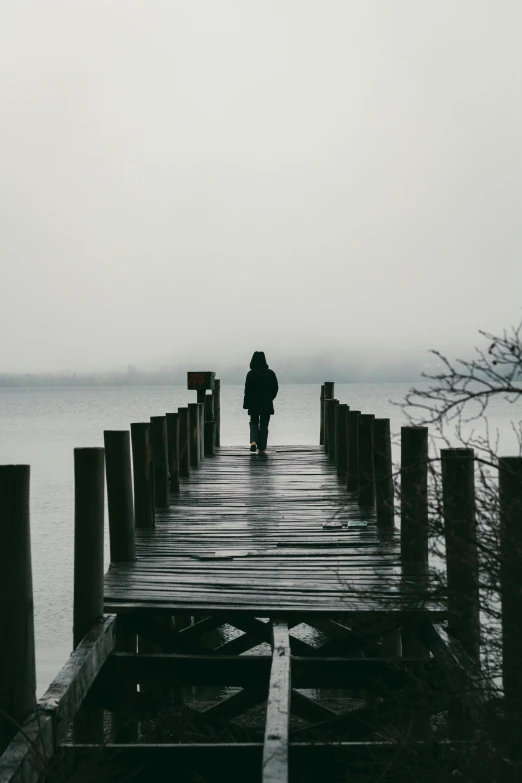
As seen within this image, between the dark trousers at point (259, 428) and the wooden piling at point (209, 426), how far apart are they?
2.40 feet

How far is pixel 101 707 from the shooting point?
19.7 feet

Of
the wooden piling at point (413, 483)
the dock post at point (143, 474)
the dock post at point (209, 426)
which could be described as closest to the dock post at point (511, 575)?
the wooden piling at point (413, 483)

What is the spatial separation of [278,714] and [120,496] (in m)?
2.94

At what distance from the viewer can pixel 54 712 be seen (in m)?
4.51

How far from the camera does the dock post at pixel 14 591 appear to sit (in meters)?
4.43

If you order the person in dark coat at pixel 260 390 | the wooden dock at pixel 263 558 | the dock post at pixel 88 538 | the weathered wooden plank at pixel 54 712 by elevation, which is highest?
the person in dark coat at pixel 260 390

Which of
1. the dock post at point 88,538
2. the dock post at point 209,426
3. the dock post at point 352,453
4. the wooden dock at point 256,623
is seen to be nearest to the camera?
the wooden dock at point 256,623

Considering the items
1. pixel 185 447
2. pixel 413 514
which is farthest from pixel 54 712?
pixel 185 447

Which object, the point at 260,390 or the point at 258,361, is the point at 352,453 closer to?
the point at 260,390

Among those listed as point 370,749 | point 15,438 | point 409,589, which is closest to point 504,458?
point 370,749

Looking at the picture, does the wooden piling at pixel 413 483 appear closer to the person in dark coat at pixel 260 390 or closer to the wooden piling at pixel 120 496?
the wooden piling at pixel 120 496

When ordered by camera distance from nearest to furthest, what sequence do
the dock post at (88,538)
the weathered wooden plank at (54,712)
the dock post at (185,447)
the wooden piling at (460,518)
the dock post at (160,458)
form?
the weathered wooden plank at (54,712)
the wooden piling at (460,518)
the dock post at (88,538)
the dock post at (160,458)
the dock post at (185,447)

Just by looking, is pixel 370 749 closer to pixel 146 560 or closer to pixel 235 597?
pixel 235 597

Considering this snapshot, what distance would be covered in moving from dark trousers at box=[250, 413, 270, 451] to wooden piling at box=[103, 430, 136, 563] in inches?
349
